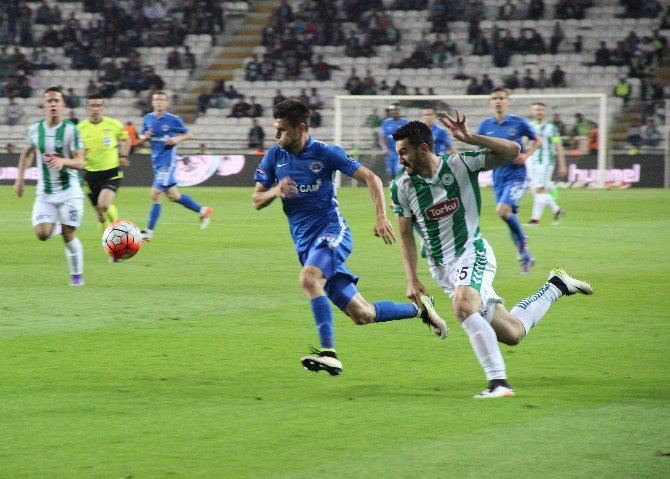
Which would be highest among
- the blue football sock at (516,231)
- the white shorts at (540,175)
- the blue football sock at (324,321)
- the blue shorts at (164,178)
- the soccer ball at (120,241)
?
the blue football sock at (324,321)


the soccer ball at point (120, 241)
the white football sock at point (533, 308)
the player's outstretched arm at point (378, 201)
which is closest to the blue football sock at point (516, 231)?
the soccer ball at point (120, 241)

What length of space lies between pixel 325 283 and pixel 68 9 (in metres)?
37.6

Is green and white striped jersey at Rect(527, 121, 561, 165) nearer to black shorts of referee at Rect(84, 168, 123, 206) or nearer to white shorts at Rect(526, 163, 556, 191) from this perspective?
white shorts at Rect(526, 163, 556, 191)

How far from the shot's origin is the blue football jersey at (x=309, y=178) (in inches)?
307

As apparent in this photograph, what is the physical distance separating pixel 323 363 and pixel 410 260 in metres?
0.88

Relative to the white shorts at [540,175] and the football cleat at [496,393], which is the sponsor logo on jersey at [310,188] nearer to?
the football cleat at [496,393]

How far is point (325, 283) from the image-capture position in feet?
25.4

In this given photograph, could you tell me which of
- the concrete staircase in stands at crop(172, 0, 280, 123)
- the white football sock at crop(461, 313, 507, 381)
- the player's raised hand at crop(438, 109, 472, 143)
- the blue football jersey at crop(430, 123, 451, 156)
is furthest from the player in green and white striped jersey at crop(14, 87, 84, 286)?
the concrete staircase in stands at crop(172, 0, 280, 123)

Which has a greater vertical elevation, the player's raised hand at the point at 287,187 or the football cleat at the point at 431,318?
the player's raised hand at the point at 287,187

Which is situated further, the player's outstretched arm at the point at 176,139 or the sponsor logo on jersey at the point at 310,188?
the player's outstretched arm at the point at 176,139

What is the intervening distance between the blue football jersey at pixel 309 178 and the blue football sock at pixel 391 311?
0.67m

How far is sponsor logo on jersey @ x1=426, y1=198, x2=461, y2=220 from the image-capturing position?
23.1 ft

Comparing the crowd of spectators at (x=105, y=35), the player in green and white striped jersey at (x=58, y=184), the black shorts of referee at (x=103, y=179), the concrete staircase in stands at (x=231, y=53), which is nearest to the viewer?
the player in green and white striped jersey at (x=58, y=184)

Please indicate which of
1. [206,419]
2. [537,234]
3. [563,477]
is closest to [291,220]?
[206,419]
